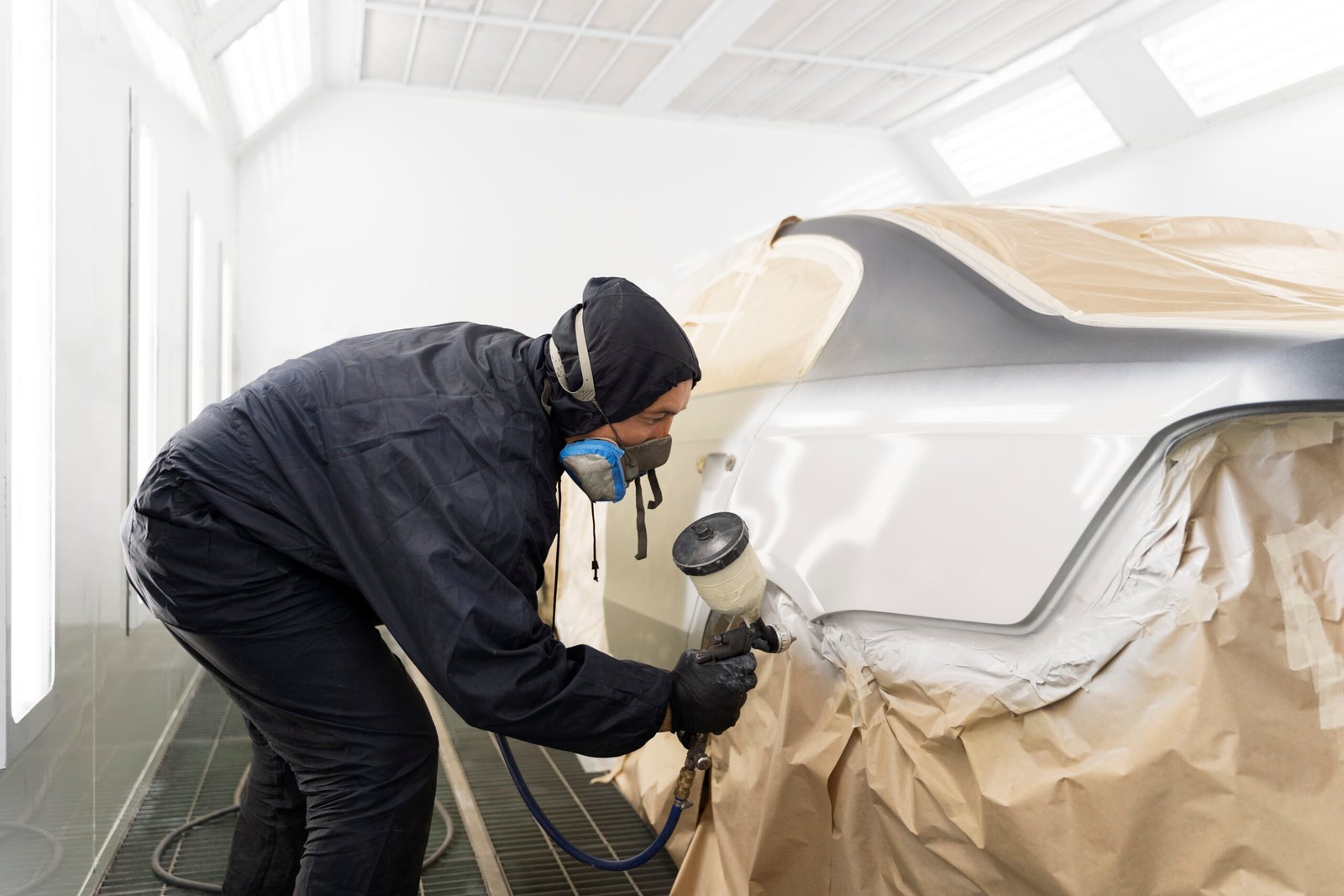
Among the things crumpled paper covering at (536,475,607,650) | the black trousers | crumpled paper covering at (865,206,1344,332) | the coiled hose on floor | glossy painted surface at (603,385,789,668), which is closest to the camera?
crumpled paper covering at (865,206,1344,332)

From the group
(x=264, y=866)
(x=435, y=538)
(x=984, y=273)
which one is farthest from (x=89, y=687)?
(x=984, y=273)

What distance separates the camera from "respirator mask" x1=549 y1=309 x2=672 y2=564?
1.57 metres

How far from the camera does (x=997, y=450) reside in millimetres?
1336

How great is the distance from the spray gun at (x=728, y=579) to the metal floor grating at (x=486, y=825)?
2.75 ft

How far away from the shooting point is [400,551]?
1413mm

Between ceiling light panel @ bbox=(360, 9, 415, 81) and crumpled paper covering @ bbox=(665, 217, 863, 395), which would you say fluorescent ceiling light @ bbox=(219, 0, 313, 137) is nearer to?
ceiling light panel @ bbox=(360, 9, 415, 81)

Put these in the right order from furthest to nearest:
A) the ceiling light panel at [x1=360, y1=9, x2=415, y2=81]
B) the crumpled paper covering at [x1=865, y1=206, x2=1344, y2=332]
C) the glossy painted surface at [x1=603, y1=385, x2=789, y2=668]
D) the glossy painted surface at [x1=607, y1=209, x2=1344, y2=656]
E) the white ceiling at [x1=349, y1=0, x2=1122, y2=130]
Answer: the ceiling light panel at [x1=360, y1=9, x2=415, y2=81], the white ceiling at [x1=349, y1=0, x2=1122, y2=130], the glossy painted surface at [x1=603, y1=385, x2=789, y2=668], the crumpled paper covering at [x1=865, y1=206, x2=1344, y2=332], the glossy painted surface at [x1=607, y1=209, x2=1344, y2=656]

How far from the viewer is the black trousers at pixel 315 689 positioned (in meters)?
1.54

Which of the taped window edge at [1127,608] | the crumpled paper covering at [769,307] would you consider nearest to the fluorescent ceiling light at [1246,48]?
the crumpled paper covering at [769,307]

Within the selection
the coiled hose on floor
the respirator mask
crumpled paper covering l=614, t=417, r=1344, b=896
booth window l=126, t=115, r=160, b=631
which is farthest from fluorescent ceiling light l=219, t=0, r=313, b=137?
crumpled paper covering l=614, t=417, r=1344, b=896

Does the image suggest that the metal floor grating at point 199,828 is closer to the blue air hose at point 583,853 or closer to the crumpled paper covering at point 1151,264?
the blue air hose at point 583,853

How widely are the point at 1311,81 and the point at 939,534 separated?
14.9 feet

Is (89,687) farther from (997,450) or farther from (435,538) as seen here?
(997,450)

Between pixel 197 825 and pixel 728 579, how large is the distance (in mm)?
1824
